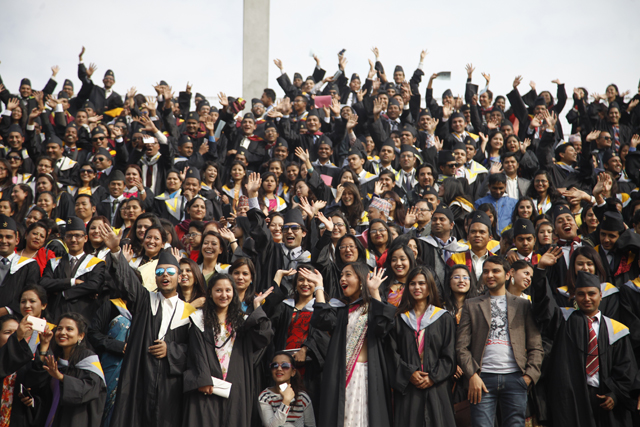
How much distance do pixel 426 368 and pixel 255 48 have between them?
43.9 ft

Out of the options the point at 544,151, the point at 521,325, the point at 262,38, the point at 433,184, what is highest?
the point at 262,38

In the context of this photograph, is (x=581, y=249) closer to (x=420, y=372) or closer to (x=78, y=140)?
(x=420, y=372)

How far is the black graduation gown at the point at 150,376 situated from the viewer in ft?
15.2

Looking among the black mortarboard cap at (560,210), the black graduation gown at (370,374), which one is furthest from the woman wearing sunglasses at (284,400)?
the black mortarboard cap at (560,210)

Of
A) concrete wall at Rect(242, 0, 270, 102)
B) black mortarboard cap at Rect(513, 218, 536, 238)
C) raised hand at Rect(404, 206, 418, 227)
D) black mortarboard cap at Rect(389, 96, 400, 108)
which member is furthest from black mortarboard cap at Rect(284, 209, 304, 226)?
concrete wall at Rect(242, 0, 270, 102)

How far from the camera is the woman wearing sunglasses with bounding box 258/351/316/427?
479 cm

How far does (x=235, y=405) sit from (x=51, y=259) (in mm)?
2872

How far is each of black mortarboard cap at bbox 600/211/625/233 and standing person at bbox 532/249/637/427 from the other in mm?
1339

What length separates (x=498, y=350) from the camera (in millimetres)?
4711

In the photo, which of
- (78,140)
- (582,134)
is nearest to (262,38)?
(78,140)

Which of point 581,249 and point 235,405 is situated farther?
point 581,249

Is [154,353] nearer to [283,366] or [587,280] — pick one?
[283,366]

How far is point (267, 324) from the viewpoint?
4.92m

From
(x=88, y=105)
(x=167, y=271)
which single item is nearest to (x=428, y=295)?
(x=167, y=271)
